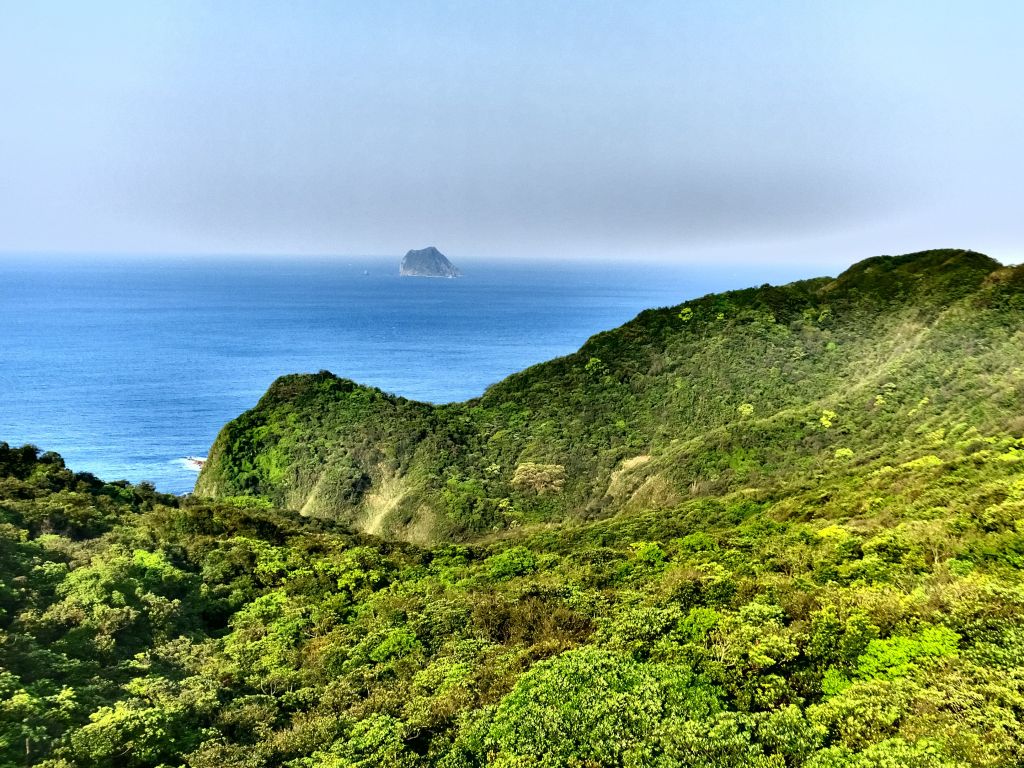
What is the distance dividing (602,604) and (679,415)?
43.7m

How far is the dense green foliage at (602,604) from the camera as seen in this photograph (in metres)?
15.5

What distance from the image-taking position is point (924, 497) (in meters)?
29.7

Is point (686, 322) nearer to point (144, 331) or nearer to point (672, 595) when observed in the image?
point (672, 595)

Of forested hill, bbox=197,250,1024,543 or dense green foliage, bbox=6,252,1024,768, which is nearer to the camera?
dense green foliage, bbox=6,252,1024,768

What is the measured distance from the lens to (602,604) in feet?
80.6

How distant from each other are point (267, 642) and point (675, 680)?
58.4 feet

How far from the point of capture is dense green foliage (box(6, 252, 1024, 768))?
50.9 feet

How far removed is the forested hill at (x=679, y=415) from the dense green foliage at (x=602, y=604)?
1.62 feet

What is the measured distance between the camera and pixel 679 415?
6494 centimetres

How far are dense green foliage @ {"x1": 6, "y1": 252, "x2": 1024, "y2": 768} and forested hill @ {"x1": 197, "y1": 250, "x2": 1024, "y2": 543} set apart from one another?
49 centimetres

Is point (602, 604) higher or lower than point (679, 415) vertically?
lower

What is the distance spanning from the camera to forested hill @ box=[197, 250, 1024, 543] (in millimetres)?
50938

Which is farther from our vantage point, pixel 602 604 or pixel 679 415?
pixel 679 415

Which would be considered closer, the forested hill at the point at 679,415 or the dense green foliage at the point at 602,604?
the dense green foliage at the point at 602,604
